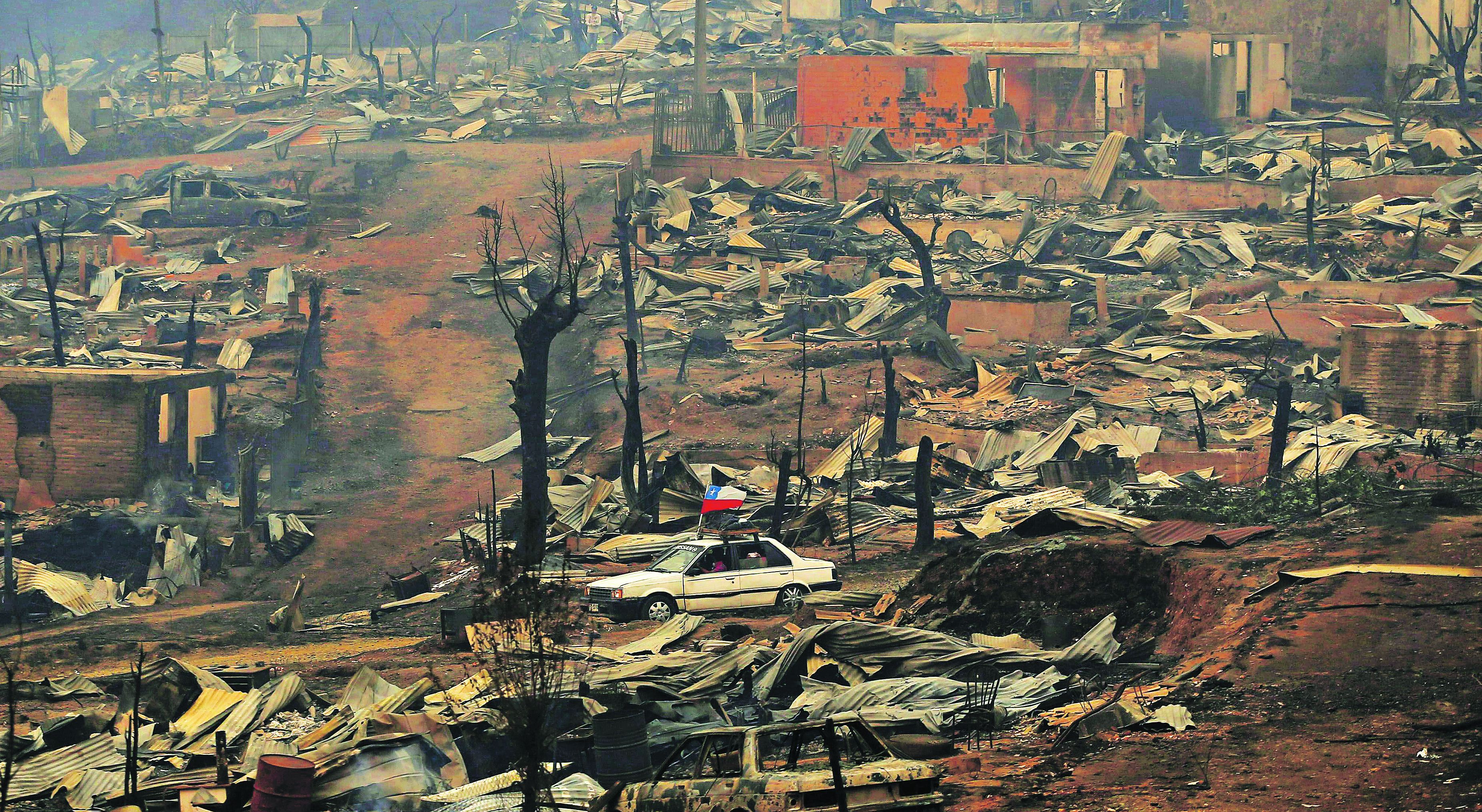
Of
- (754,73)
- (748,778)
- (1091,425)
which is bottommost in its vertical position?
(1091,425)

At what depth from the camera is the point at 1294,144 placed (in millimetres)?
44406

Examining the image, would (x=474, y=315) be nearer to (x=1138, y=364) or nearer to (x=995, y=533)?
(x=1138, y=364)

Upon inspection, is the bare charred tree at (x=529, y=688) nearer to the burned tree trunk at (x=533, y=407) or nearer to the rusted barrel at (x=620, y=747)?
the rusted barrel at (x=620, y=747)

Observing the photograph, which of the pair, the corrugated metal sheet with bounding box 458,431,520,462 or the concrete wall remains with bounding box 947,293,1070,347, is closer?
the corrugated metal sheet with bounding box 458,431,520,462

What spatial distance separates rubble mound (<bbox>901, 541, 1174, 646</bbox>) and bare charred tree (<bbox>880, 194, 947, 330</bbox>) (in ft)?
54.4

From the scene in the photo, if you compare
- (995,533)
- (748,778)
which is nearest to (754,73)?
(995,533)

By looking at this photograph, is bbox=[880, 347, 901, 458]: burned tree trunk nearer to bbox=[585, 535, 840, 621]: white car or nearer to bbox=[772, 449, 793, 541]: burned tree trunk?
bbox=[772, 449, 793, 541]: burned tree trunk

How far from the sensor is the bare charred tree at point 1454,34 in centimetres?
4709

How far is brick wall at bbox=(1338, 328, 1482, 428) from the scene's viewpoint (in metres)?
22.7

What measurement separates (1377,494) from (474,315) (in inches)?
900

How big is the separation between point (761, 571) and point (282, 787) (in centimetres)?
679

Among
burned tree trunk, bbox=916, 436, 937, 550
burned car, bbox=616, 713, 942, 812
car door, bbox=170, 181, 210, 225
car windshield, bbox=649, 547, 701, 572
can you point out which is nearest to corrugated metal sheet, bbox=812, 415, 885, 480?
A: burned tree trunk, bbox=916, 436, 937, 550

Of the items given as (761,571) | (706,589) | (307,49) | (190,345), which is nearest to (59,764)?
(706,589)

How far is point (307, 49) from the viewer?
6706cm
